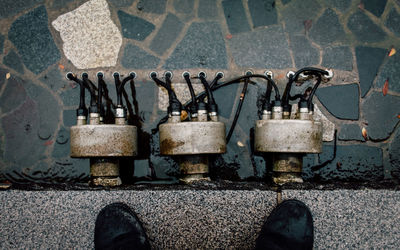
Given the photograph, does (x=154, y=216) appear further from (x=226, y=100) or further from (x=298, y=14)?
(x=298, y=14)

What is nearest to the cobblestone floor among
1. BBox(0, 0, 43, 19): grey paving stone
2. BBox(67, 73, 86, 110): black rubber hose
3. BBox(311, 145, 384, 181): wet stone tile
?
BBox(311, 145, 384, 181): wet stone tile

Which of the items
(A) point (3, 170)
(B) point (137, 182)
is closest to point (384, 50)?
(B) point (137, 182)

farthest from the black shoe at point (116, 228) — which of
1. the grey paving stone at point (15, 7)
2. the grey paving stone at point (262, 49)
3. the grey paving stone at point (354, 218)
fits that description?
the grey paving stone at point (15, 7)

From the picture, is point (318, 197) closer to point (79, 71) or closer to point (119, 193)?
point (119, 193)

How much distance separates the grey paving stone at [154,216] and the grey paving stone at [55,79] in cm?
103

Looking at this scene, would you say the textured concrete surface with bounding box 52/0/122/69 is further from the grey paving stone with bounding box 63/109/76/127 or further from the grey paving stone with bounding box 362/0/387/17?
the grey paving stone with bounding box 362/0/387/17

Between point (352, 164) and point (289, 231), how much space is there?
3.17ft

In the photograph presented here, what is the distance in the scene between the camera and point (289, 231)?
2.15 m

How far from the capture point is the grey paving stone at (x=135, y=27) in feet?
8.60

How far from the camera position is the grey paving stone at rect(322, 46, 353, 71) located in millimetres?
2598

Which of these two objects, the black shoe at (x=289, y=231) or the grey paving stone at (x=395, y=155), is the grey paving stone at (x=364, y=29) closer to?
the grey paving stone at (x=395, y=155)

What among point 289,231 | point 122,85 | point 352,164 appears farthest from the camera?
point 352,164

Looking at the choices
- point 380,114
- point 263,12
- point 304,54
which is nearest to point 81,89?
point 263,12

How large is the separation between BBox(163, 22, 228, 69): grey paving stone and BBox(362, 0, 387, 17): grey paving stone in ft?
4.82
